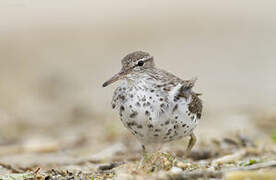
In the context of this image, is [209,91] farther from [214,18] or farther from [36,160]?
[36,160]

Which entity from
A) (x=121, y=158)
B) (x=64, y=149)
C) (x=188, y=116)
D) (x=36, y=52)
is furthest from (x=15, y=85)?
(x=188, y=116)

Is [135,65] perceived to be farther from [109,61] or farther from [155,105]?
[109,61]

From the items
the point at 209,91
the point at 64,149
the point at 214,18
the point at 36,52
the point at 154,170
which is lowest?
the point at 154,170

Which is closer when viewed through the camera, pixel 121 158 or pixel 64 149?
pixel 121 158

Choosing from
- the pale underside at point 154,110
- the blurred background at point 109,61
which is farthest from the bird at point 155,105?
the blurred background at point 109,61

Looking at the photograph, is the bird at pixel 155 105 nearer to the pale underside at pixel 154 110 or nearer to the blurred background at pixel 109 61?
the pale underside at pixel 154 110

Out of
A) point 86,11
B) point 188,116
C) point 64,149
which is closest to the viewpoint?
point 188,116

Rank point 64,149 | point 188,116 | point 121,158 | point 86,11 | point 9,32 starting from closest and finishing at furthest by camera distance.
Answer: point 188,116 → point 121,158 → point 64,149 → point 9,32 → point 86,11
